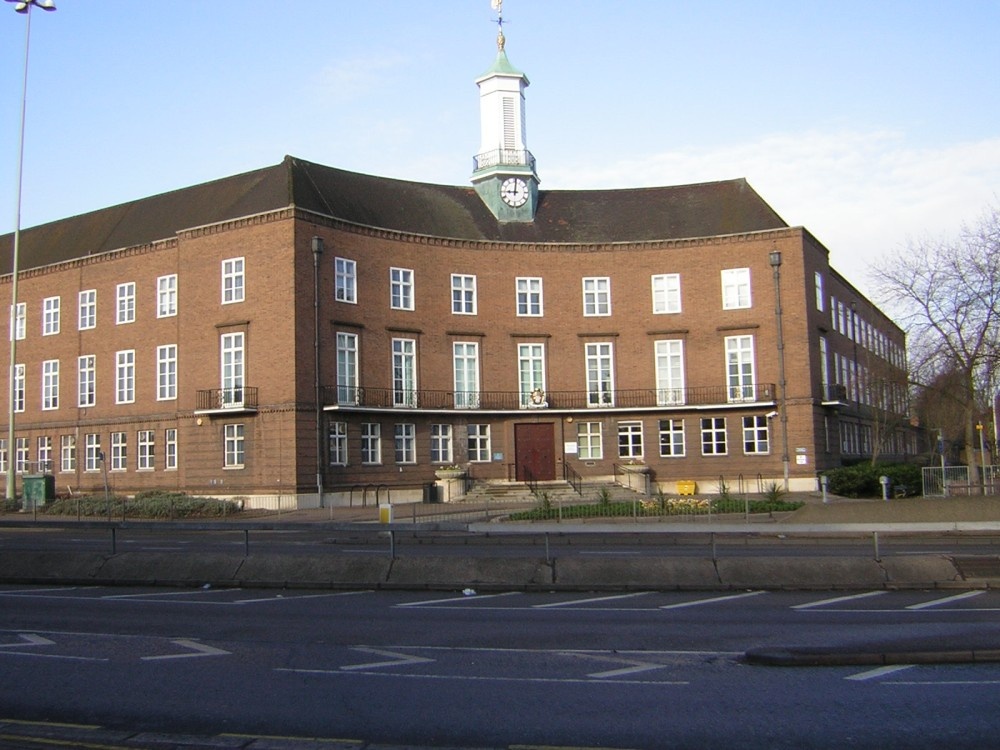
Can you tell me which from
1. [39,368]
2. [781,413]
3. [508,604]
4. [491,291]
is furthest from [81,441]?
[508,604]

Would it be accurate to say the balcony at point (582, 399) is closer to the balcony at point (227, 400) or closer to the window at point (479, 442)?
the window at point (479, 442)

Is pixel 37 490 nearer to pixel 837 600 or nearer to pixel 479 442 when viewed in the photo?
pixel 479 442

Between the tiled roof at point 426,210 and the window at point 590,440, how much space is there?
30.0ft

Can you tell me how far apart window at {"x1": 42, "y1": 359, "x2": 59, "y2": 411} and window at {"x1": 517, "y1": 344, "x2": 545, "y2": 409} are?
78.7ft

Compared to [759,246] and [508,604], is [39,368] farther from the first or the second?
[508,604]

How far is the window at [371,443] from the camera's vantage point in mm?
44219

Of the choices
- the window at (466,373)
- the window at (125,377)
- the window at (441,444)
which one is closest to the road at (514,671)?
the window at (441,444)

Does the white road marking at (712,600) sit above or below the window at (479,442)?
below

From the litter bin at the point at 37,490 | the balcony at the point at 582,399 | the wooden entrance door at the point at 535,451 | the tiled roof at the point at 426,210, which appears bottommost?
the litter bin at the point at 37,490

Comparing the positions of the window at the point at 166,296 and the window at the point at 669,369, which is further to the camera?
the window at the point at 669,369

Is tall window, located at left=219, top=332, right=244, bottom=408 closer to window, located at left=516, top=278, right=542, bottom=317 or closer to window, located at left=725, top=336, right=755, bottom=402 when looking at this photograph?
window, located at left=516, top=278, right=542, bottom=317

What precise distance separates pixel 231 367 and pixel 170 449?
17.6ft

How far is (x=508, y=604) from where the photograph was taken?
48.4 feet

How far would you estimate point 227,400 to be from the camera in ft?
143
